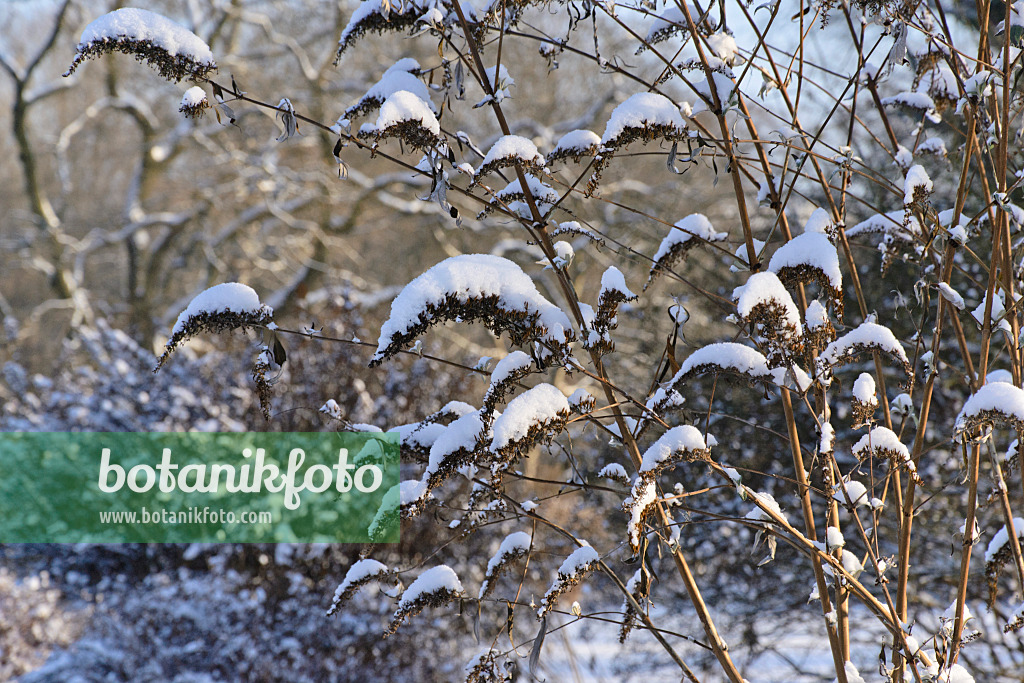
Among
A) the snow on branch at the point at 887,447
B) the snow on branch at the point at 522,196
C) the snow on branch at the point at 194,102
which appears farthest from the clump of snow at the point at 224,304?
the snow on branch at the point at 887,447

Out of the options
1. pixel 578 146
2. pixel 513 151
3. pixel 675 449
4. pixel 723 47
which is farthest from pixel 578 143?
pixel 675 449

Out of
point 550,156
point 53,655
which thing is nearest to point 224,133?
point 53,655

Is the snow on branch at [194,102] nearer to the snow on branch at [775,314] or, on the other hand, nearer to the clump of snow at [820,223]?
the snow on branch at [775,314]

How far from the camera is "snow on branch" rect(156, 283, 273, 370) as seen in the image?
1081mm

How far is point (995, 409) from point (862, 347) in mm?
182

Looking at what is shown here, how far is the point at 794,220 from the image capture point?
394 cm

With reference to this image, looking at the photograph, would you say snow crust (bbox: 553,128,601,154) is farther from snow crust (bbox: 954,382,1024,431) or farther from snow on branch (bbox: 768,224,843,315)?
snow crust (bbox: 954,382,1024,431)

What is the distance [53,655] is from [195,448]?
1270mm

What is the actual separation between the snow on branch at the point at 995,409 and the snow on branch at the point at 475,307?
54 centimetres

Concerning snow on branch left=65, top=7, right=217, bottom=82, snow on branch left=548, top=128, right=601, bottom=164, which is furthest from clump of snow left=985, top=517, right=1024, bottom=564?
snow on branch left=65, top=7, right=217, bottom=82

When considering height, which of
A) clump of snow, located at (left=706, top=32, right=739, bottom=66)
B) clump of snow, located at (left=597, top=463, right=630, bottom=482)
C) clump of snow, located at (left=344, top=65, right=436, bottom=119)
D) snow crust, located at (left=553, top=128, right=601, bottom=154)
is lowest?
clump of snow, located at (left=597, top=463, right=630, bottom=482)

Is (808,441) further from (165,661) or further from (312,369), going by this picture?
(165,661)

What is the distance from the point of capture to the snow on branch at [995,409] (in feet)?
3.02

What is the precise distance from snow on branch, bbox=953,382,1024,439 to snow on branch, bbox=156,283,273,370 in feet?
3.30
